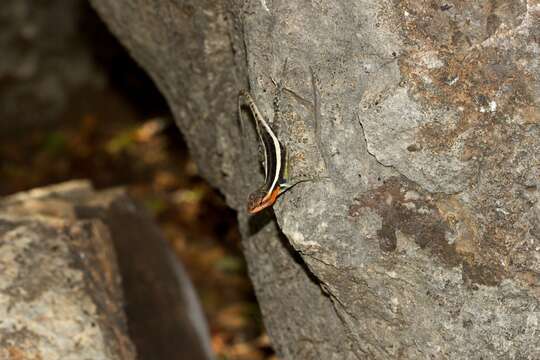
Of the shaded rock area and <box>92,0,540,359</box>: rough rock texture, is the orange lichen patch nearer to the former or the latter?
<box>92,0,540,359</box>: rough rock texture

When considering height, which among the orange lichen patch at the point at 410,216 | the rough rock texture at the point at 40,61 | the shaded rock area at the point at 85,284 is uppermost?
the rough rock texture at the point at 40,61

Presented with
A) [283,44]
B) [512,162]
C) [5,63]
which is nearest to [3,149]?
[5,63]

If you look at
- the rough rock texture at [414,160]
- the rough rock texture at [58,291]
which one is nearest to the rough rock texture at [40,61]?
the rough rock texture at [58,291]

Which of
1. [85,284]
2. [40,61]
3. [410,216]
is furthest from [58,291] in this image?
[40,61]

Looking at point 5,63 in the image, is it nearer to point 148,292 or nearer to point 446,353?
point 148,292

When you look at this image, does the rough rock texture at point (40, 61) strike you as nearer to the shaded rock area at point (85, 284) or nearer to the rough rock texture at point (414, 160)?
the shaded rock area at point (85, 284)

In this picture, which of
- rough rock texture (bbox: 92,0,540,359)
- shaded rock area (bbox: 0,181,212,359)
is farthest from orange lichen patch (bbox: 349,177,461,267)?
shaded rock area (bbox: 0,181,212,359)
